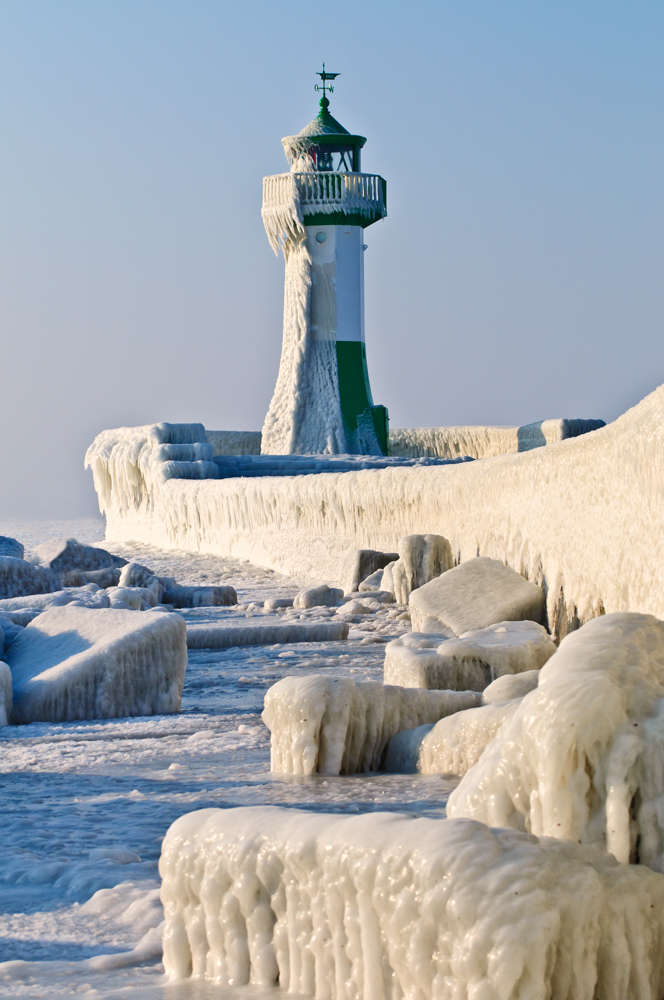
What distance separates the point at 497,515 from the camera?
8.42 meters

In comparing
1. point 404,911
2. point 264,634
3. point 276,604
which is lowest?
point 404,911

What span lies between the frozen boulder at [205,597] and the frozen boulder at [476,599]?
2.92 m

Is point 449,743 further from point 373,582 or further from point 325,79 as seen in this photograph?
point 325,79

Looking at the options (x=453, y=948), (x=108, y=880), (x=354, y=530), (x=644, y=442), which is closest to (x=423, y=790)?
(x=108, y=880)

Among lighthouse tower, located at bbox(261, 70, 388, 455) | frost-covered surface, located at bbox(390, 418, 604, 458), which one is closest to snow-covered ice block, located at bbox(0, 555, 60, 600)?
lighthouse tower, located at bbox(261, 70, 388, 455)

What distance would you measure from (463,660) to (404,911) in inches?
123

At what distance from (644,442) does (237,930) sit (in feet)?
12.3

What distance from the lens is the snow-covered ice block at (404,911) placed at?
6.46 feet

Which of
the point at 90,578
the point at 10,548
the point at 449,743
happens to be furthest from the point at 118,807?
the point at 10,548

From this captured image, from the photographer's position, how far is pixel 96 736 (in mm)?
4641

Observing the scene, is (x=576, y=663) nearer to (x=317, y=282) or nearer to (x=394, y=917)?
(x=394, y=917)

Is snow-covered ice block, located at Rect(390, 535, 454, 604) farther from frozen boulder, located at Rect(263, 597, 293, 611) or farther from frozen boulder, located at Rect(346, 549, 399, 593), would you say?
frozen boulder, located at Rect(346, 549, 399, 593)

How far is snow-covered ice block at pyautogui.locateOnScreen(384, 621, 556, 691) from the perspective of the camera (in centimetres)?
508

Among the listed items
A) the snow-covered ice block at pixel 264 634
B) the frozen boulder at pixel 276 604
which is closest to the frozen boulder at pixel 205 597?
the frozen boulder at pixel 276 604
